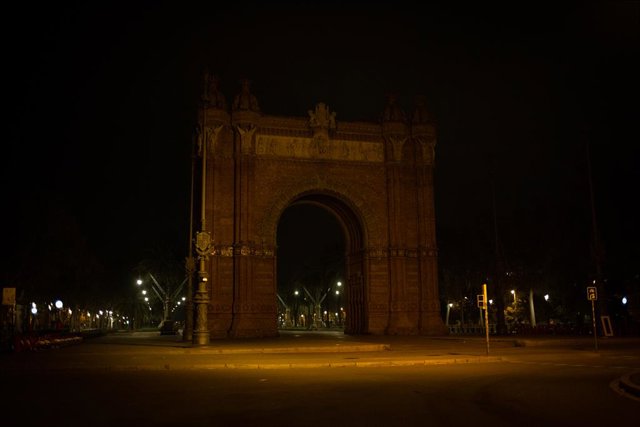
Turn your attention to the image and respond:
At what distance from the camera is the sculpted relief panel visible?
4622cm

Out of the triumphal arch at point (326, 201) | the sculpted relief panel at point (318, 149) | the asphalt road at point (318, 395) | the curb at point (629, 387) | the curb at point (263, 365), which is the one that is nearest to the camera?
the asphalt road at point (318, 395)

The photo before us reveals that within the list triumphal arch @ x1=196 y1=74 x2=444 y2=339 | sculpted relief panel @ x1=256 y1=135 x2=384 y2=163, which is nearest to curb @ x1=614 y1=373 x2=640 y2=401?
triumphal arch @ x1=196 y1=74 x2=444 y2=339

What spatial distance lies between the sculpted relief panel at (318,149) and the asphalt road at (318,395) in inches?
984

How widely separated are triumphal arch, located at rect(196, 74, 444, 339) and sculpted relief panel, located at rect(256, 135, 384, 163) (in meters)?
0.07

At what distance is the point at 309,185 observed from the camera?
46531 millimetres

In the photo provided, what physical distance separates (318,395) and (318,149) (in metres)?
33.8

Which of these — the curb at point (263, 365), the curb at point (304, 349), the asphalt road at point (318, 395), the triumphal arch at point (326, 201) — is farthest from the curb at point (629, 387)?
the triumphal arch at point (326, 201)

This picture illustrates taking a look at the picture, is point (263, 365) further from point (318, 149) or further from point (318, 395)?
point (318, 149)

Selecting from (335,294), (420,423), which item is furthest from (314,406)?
(335,294)

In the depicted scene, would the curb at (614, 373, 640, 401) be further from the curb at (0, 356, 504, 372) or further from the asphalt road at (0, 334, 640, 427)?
the curb at (0, 356, 504, 372)

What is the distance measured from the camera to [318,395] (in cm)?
1409

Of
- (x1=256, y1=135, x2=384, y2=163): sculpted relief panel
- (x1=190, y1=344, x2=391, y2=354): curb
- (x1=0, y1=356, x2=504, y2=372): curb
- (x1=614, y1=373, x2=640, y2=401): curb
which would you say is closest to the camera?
(x1=614, y1=373, x2=640, y2=401): curb

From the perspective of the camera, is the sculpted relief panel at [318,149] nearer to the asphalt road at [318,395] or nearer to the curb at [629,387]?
the asphalt road at [318,395]

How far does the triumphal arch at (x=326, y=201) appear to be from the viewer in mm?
44125
